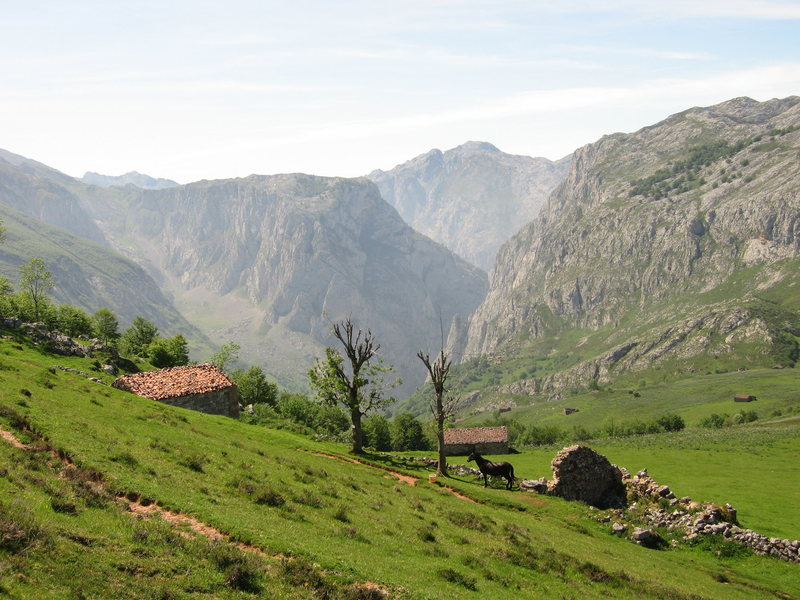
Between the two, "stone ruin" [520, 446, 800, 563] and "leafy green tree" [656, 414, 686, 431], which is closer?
"stone ruin" [520, 446, 800, 563]

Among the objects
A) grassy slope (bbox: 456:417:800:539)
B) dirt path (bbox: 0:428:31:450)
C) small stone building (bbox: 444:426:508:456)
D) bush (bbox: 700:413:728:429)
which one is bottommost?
bush (bbox: 700:413:728:429)

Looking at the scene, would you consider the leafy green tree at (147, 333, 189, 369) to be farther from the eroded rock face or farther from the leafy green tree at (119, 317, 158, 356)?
the eroded rock face

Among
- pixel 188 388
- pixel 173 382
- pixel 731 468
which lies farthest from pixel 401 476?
pixel 731 468

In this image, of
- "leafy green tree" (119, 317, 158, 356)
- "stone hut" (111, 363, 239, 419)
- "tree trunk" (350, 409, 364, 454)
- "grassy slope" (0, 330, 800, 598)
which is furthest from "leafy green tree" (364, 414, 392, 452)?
"grassy slope" (0, 330, 800, 598)

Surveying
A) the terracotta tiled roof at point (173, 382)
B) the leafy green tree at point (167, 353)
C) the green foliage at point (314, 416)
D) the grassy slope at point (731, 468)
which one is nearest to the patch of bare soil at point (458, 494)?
the grassy slope at point (731, 468)

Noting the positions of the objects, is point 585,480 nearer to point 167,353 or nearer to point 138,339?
point 167,353

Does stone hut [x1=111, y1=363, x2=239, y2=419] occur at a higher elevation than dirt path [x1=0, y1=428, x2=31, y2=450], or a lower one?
lower

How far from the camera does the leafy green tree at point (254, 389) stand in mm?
111175

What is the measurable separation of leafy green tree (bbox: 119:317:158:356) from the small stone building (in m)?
60.0

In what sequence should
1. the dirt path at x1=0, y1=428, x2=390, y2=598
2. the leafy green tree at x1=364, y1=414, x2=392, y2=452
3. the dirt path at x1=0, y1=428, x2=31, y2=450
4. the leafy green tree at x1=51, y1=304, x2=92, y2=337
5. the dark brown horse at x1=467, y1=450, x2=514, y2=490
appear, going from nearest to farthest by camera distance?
the dirt path at x1=0, y1=428, x2=390, y2=598
the dirt path at x1=0, y1=428, x2=31, y2=450
the dark brown horse at x1=467, y1=450, x2=514, y2=490
the leafy green tree at x1=51, y1=304, x2=92, y2=337
the leafy green tree at x1=364, y1=414, x2=392, y2=452

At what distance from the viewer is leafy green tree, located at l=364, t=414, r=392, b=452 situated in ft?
357

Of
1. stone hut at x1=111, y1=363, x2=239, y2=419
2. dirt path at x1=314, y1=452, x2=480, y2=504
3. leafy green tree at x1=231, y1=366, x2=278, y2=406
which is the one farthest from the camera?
leafy green tree at x1=231, y1=366, x2=278, y2=406

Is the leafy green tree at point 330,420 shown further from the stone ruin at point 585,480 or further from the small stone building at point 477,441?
the stone ruin at point 585,480

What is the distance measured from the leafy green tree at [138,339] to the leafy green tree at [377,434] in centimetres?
4381
